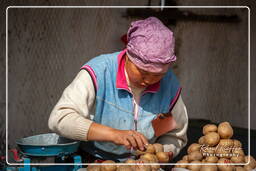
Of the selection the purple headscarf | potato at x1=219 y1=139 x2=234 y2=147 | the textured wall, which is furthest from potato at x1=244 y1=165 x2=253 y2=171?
the textured wall

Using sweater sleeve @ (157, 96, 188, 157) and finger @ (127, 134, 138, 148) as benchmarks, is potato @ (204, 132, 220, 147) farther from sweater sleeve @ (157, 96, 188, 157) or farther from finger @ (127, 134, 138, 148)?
finger @ (127, 134, 138, 148)

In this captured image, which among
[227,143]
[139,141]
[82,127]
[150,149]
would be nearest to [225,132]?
[227,143]

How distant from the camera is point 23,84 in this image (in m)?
2.90

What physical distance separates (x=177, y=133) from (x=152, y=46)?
0.59 meters

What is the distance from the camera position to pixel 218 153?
5.74ft

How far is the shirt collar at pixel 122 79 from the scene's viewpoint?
6.15 ft

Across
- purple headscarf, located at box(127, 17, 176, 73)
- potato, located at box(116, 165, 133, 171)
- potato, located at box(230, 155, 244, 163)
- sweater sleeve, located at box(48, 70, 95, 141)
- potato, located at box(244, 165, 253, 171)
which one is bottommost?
potato, located at box(244, 165, 253, 171)

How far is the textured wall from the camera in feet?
9.45

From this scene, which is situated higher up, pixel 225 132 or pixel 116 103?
pixel 116 103

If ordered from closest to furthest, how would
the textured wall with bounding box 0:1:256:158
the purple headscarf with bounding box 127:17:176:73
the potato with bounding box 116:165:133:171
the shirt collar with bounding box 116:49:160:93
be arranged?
the potato with bounding box 116:165:133:171 → the purple headscarf with bounding box 127:17:176:73 → the shirt collar with bounding box 116:49:160:93 → the textured wall with bounding box 0:1:256:158

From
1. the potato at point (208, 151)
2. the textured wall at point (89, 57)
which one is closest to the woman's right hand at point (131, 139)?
the potato at point (208, 151)

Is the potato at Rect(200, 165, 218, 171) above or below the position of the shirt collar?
below

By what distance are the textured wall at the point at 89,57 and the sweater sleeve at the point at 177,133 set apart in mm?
1257

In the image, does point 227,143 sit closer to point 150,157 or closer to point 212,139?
point 212,139
